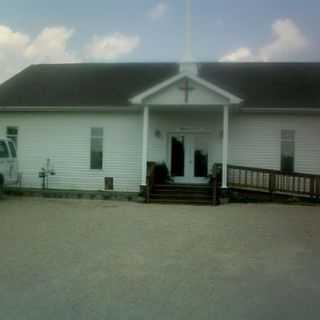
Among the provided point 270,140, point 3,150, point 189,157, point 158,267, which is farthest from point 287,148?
point 158,267

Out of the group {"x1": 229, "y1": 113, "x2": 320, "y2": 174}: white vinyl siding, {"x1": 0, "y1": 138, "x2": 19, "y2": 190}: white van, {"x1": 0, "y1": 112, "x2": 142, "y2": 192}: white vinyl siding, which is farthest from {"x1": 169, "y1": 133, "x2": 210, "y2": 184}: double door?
{"x1": 0, "y1": 138, "x2": 19, "y2": 190}: white van

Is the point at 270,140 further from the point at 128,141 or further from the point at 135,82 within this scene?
the point at 135,82

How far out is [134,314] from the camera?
15.4 feet

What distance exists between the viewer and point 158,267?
6.65 m

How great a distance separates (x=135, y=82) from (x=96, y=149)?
4.30 meters

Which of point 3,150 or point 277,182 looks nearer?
point 3,150

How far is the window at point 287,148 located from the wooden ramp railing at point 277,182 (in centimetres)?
108

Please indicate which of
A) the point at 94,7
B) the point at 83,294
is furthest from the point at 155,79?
the point at 83,294

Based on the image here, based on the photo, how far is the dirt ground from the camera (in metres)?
4.89

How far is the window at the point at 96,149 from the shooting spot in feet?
61.4

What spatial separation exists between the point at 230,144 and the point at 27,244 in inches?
448

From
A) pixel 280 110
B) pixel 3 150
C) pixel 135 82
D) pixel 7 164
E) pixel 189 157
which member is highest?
pixel 135 82

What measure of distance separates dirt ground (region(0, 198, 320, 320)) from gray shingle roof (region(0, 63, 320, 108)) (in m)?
7.80

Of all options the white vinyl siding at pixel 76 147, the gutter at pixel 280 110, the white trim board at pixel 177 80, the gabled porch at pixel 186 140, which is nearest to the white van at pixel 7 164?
the white vinyl siding at pixel 76 147
